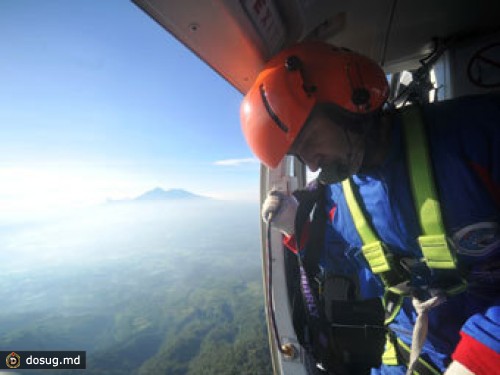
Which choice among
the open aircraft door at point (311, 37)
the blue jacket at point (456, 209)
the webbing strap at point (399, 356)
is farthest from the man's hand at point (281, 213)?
the webbing strap at point (399, 356)

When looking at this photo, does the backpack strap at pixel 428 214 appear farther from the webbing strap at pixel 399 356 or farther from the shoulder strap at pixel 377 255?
the webbing strap at pixel 399 356

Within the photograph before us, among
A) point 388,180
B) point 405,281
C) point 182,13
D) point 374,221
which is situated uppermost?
point 182,13

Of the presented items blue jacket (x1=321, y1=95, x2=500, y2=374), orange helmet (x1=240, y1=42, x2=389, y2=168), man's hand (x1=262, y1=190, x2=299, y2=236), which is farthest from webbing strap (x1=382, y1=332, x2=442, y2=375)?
orange helmet (x1=240, y1=42, x2=389, y2=168)

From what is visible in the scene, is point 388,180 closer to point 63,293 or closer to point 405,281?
point 405,281

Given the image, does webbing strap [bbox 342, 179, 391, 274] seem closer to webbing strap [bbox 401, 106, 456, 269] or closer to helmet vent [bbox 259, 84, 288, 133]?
webbing strap [bbox 401, 106, 456, 269]

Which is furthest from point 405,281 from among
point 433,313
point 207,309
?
point 207,309

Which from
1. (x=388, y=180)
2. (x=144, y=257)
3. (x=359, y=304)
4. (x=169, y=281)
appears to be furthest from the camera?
(x=144, y=257)
